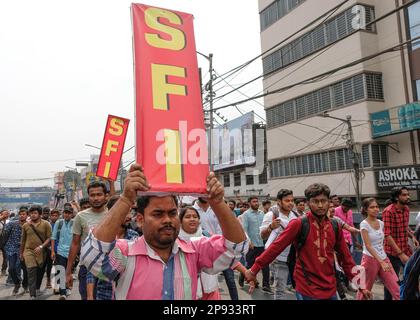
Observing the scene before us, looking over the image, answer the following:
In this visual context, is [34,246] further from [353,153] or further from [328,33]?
[328,33]

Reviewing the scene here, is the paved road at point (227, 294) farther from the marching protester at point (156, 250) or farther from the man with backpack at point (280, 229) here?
the marching protester at point (156, 250)

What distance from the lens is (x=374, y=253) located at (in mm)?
5496

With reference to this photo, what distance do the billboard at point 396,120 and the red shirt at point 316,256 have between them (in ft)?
56.7

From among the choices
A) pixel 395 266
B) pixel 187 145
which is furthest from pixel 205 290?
pixel 395 266

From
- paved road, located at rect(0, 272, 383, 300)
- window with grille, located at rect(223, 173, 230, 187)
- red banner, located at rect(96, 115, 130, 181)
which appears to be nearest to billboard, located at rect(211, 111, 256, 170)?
window with grille, located at rect(223, 173, 230, 187)

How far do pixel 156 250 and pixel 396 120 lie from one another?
66.8ft

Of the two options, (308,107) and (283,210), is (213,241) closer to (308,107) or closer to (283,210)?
(283,210)

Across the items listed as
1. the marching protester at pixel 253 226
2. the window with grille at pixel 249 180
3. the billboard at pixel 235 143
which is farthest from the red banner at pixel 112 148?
the window with grille at pixel 249 180

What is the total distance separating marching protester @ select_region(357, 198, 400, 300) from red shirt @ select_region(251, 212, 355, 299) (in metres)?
1.66

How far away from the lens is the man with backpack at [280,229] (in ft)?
17.8

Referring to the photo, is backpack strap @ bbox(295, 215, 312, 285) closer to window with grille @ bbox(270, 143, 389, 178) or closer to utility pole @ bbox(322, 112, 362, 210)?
utility pole @ bbox(322, 112, 362, 210)

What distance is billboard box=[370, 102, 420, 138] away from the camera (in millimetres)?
19047

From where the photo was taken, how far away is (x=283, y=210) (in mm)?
5875
